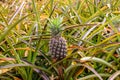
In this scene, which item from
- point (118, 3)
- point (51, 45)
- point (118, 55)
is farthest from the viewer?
point (118, 3)

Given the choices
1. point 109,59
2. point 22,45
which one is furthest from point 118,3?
point 22,45

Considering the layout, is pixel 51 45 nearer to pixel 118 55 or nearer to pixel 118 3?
pixel 118 55

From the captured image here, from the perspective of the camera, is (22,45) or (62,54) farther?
(22,45)

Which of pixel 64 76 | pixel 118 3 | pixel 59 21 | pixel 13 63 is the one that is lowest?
pixel 64 76

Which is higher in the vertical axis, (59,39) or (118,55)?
(59,39)

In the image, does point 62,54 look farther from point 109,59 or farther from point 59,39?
point 109,59

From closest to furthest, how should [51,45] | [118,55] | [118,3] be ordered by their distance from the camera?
[51,45], [118,55], [118,3]

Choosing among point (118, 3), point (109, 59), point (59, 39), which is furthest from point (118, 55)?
point (118, 3)
